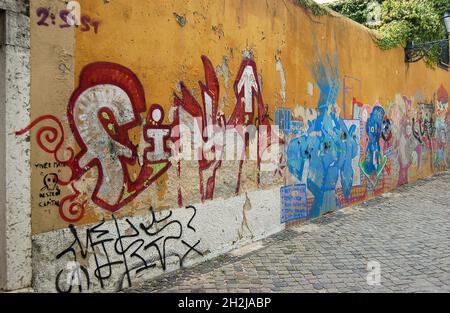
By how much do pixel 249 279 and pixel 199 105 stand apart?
2.14 metres

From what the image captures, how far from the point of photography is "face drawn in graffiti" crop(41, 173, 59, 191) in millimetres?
3510

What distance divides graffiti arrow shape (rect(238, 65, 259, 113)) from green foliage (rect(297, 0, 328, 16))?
192 centimetres

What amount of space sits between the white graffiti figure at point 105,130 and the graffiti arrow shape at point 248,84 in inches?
79.3

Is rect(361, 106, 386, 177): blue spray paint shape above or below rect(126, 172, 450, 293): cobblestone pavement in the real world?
above

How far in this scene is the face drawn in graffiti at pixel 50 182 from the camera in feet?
11.5

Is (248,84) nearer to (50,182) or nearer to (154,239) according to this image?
(154,239)

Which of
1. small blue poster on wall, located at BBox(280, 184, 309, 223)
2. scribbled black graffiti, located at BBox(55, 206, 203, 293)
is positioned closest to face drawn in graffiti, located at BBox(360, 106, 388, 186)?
small blue poster on wall, located at BBox(280, 184, 309, 223)

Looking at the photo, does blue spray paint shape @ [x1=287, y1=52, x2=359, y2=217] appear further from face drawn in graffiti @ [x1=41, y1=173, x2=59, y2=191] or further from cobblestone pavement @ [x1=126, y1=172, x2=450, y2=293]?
face drawn in graffiti @ [x1=41, y1=173, x2=59, y2=191]

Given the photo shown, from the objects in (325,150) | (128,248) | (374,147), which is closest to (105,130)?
(128,248)

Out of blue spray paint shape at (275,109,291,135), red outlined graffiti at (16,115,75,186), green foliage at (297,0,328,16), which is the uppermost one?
green foliage at (297,0,328,16)

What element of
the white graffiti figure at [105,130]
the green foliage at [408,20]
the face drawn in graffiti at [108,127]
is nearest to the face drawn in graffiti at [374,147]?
the green foliage at [408,20]

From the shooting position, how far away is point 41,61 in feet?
11.3

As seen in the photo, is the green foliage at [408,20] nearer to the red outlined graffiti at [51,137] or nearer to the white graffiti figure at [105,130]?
the white graffiti figure at [105,130]
